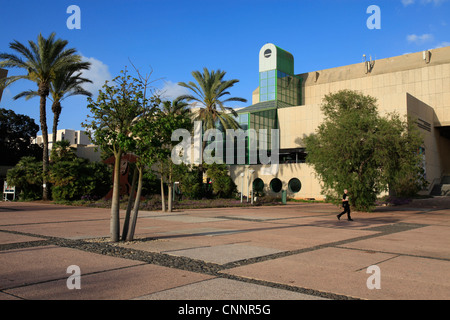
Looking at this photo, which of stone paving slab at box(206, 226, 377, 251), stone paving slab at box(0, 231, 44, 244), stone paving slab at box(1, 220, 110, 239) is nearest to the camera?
stone paving slab at box(0, 231, 44, 244)

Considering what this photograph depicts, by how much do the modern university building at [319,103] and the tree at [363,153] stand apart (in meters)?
13.1

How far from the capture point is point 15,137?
51844 mm

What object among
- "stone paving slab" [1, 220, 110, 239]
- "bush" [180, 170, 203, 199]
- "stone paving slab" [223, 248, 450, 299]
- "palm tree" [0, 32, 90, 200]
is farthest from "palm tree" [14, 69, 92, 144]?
"stone paving slab" [223, 248, 450, 299]

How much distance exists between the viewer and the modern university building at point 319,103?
3834cm

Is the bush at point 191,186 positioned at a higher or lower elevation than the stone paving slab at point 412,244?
higher

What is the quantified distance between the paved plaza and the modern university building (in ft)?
81.3

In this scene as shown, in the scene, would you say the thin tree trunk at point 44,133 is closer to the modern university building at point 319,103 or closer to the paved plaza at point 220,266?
the modern university building at point 319,103

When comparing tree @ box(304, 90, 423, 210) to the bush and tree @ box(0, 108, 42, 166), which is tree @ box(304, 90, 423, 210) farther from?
tree @ box(0, 108, 42, 166)

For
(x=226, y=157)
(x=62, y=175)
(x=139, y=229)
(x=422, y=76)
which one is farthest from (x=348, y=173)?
(x=422, y=76)

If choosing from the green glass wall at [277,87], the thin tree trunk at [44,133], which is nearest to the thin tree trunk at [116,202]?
the thin tree trunk at [44,133]

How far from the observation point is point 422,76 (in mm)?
44531

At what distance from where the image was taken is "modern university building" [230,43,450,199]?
38344 millimetres

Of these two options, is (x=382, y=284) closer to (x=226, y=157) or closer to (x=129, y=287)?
→ (x=129, y=287)

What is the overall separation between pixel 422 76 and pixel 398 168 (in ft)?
95.1
